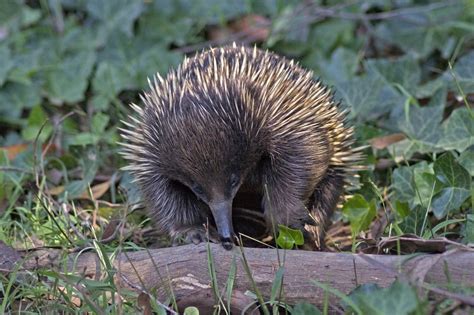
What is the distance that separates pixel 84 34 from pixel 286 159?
2.87 m

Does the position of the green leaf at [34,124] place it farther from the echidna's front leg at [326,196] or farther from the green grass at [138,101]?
the echidna's front leg at [326,196]

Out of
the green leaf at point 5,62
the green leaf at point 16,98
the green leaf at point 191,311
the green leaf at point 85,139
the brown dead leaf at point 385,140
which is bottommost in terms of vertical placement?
the green leaf at point 191,311

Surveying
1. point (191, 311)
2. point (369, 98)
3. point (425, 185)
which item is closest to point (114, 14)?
point (369, 98)

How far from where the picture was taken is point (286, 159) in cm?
351

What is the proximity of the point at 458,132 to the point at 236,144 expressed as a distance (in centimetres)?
118

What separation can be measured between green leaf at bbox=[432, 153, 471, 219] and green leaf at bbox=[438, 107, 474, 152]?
289mm

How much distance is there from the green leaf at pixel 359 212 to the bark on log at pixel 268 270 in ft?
2.48

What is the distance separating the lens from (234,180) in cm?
328

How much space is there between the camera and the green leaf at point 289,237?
3270 mm

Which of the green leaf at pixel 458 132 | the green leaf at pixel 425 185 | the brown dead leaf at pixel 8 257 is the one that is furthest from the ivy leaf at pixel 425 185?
the brown dead leaf at pixel 8 257

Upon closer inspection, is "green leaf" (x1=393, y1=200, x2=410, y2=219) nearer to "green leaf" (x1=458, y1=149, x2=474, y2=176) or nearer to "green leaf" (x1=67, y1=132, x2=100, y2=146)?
"green leaf" (x1=458, y1=149, x2=474, y2=176)

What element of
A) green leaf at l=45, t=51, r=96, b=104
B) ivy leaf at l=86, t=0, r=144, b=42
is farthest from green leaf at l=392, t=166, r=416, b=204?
ivy leaf at l=86, t=0, r=144, b=42

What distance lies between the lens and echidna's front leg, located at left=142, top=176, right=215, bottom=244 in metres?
3.61

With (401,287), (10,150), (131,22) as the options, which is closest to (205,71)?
(401,287)
